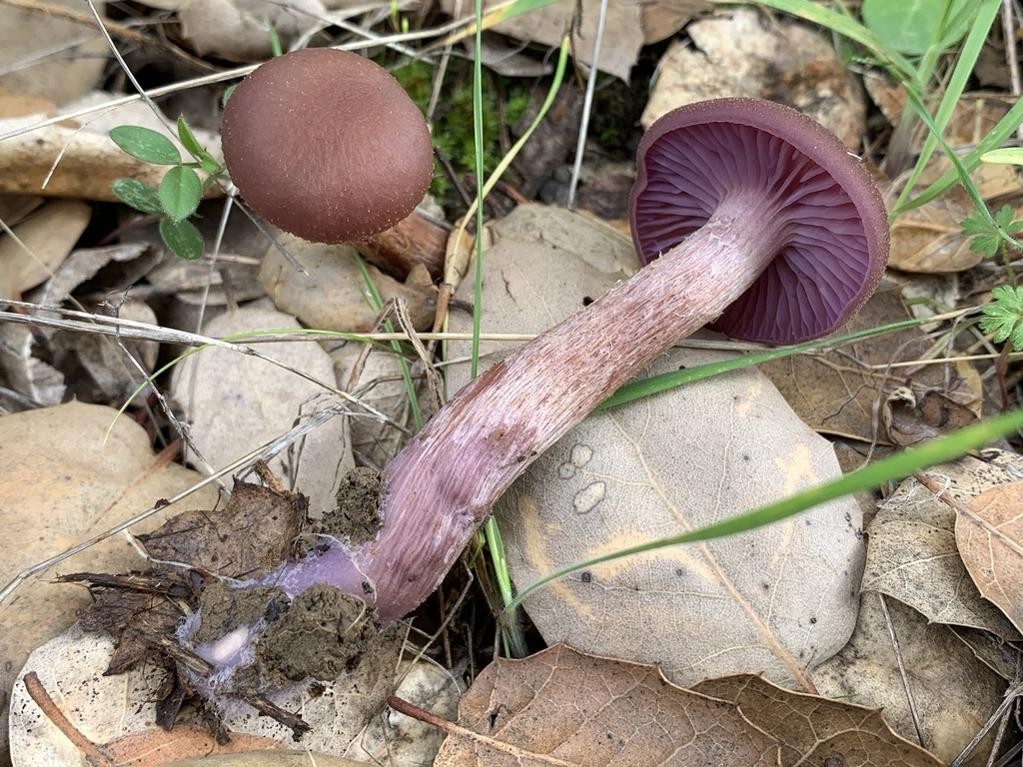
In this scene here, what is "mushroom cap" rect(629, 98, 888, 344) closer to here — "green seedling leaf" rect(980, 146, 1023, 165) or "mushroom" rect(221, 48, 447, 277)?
"green seedling leaf" rect(980, 146, 1023, 165)

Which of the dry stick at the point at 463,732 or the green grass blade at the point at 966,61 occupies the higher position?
the green grass blade at the point at 966,61

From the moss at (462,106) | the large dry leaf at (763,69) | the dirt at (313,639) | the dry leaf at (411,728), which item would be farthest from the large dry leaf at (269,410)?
the large dry leaf at (763,69)

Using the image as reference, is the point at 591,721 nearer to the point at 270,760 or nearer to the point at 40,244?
the point at 270,760

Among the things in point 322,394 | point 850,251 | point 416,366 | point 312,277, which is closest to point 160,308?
point 312,277

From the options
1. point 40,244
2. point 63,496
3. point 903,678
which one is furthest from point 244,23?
point 903,678

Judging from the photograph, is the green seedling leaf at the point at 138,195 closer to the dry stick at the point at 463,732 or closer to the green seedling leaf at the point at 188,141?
the green seedling leaf at the point at 188,141

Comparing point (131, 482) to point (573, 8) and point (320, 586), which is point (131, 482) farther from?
point (573, 8)
